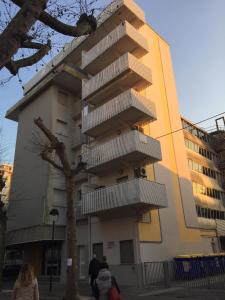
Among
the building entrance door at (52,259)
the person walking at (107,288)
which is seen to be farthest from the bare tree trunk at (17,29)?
the building entrance door at (52,259)

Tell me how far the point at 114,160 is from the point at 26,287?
14.1 metres

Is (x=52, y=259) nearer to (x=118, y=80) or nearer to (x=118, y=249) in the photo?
(x=118, y=249)

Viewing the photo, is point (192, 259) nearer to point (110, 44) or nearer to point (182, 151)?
point (182, 151)

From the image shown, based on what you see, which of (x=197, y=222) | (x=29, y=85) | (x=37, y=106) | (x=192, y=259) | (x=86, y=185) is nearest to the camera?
(x=192, y=259)

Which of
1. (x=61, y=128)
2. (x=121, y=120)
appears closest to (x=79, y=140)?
(x=61, y=128)

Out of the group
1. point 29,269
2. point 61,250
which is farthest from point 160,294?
point 61,250

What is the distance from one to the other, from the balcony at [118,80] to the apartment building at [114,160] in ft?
0.24

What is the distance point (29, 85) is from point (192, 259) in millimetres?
23613

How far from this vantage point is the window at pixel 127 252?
1816 centimetres

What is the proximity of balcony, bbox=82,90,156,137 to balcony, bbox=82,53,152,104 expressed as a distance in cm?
178

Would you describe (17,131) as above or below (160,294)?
above

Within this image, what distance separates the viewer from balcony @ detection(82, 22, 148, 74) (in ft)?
73.3

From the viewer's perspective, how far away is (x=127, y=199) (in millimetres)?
17672

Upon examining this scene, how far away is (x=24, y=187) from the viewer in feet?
85.6
